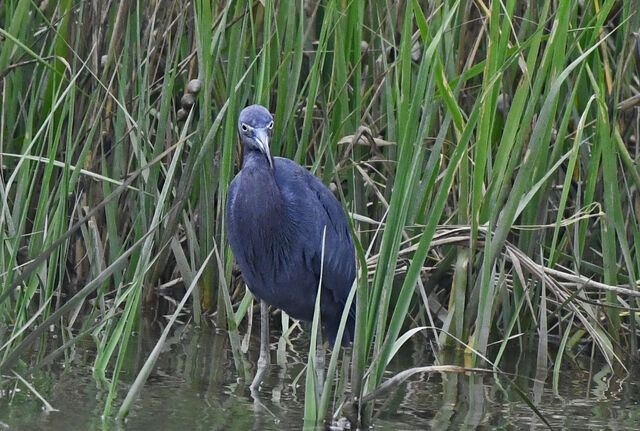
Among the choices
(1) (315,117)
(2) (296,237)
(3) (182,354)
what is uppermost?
(1) (315,117)

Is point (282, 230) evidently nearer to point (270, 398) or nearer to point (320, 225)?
point (320, 225)

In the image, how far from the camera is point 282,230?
12.2ft

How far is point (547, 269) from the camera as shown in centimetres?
385

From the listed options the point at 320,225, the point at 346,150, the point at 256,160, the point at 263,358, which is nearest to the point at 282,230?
the point at 320,225

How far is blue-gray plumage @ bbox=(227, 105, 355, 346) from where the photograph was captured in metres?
3.64

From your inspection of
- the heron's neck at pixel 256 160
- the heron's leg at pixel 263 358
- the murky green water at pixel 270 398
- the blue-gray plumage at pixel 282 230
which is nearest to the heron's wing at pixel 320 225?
the blue-gray plumage at pixel 282 230

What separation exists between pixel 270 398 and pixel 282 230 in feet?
1.90

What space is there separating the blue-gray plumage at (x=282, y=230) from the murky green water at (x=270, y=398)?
0.32m

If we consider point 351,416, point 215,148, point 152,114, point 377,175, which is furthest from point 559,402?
point 152,114

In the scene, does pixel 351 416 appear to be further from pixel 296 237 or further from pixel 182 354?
pixel 182 354

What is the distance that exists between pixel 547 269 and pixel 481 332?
418 mm

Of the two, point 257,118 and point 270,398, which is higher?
point 257,118

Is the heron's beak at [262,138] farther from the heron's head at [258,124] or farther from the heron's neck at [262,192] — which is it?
the heron's neck at [262,192]

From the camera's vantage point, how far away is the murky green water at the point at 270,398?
124 inches
